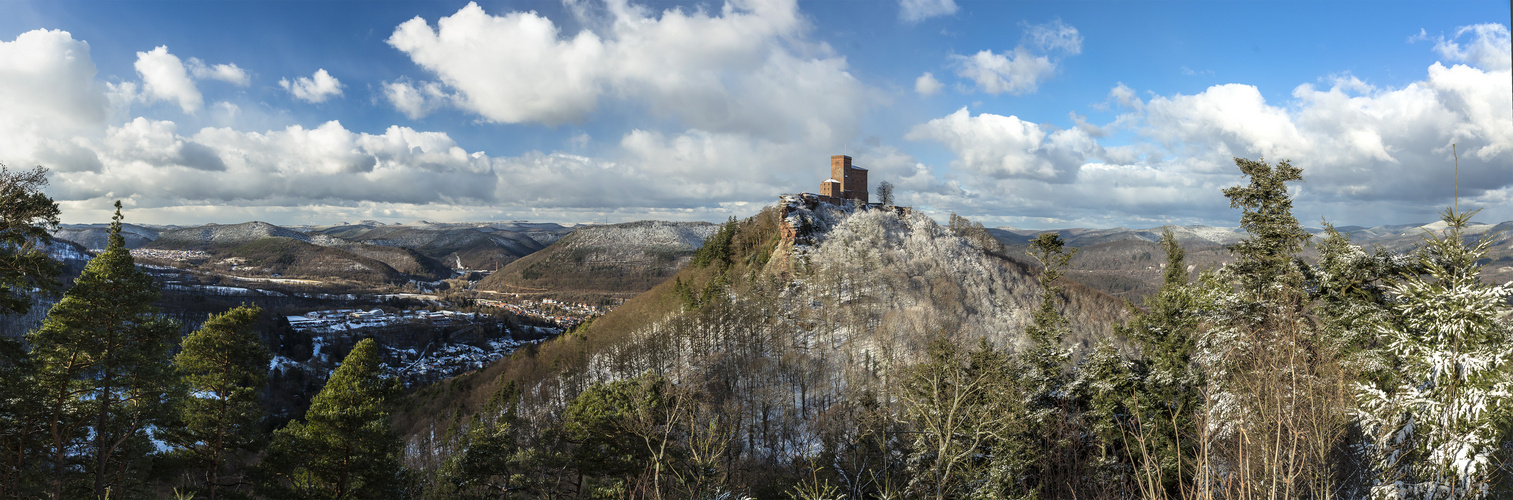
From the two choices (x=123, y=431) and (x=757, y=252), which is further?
(x=757, y=252)

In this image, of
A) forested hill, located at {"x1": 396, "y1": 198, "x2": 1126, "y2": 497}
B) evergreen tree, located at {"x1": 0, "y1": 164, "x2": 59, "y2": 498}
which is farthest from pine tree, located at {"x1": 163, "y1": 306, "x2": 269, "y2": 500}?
forested hill, located at {"x1": 396, "y1": 198, "x2": 1126, "y2": 497}

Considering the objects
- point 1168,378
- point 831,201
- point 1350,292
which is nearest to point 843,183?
point 831,201

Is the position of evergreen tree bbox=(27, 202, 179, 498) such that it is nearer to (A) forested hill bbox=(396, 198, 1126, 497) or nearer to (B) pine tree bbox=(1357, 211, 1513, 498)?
(A) forested hill bbox=(396, 198, 1126, 497)

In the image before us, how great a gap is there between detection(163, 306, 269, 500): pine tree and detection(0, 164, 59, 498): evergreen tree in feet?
9.76

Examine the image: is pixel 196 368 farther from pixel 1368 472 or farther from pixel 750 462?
pixel 1368 472

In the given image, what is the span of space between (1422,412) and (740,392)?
42.6 meters

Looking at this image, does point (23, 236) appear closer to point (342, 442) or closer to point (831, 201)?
point (342, 442)

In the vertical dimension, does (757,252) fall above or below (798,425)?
above

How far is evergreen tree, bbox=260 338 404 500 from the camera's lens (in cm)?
1867

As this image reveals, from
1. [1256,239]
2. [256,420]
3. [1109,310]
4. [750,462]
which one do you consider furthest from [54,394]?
[1109,310]

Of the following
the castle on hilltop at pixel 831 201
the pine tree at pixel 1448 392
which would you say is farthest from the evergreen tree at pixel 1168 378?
the castle on hilltop at pixel 831 201

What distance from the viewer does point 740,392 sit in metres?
50.4

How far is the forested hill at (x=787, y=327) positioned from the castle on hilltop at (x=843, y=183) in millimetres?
2077

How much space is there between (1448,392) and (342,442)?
1104 inches
